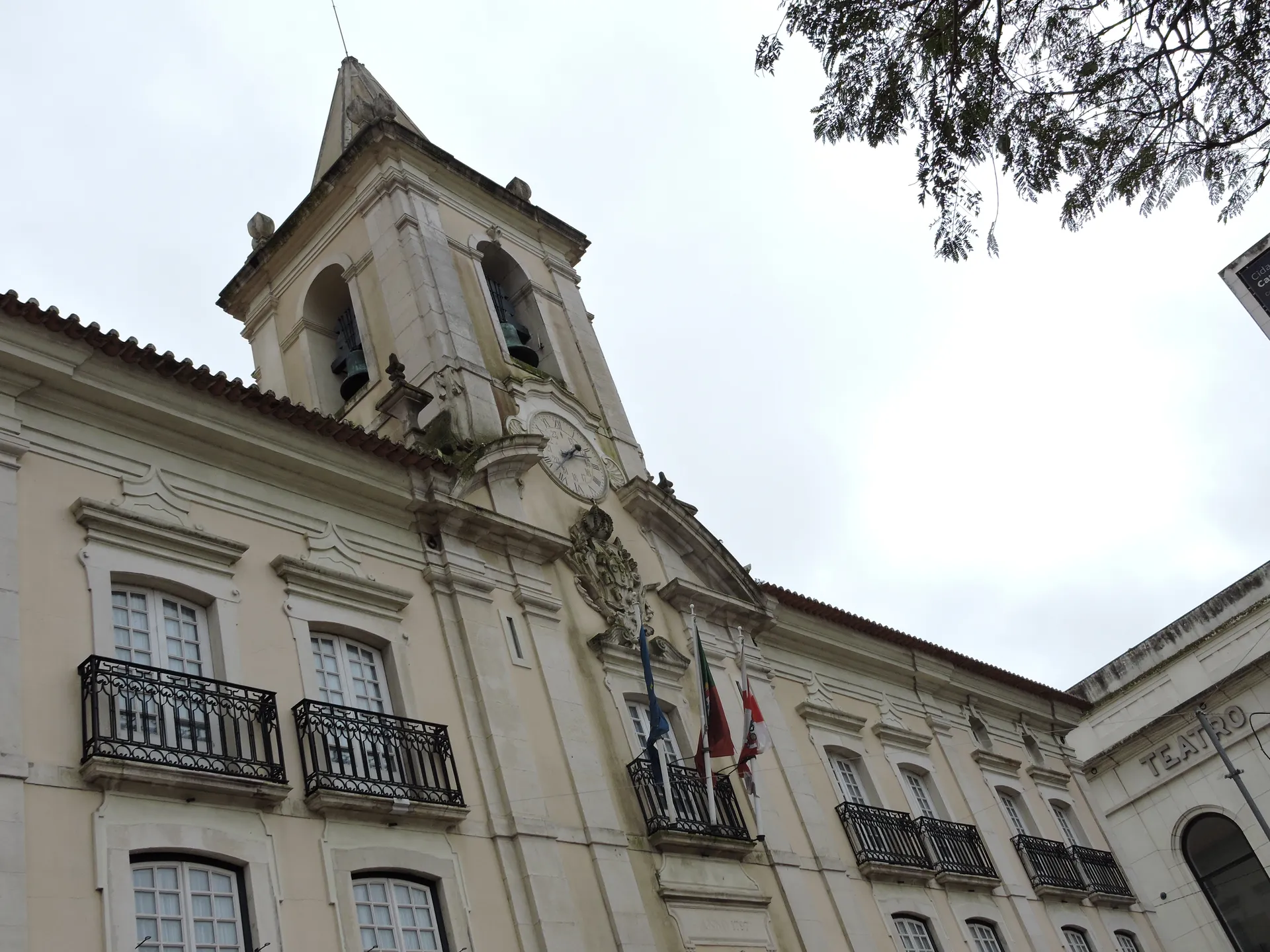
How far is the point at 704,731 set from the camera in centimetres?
1362

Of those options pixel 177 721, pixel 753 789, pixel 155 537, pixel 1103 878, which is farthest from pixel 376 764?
pixel 1103 878

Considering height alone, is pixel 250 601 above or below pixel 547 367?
below

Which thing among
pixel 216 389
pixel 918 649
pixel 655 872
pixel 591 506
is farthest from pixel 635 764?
pixel 918 649

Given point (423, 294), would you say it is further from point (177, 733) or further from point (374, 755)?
point (177, 733)

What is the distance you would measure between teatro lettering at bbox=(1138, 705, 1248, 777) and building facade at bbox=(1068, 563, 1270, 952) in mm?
19

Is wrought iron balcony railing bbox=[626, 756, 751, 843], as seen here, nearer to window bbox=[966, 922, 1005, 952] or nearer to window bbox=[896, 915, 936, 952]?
window bbox=[896, 915, 936, 952]

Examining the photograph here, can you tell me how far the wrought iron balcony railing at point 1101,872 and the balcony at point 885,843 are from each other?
479cm

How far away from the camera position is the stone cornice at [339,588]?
11.3 m

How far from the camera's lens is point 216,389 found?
37.5ft

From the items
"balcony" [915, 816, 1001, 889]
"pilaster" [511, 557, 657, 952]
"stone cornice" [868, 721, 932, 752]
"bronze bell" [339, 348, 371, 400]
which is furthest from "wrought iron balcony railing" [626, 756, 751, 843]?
"bronze bell" [339, 348, 371, 400]

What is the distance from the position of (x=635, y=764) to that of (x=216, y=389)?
539cm

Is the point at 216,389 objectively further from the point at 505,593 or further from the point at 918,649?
the point at 918,649

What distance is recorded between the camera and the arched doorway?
74.3 feet

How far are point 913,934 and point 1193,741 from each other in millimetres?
11338
